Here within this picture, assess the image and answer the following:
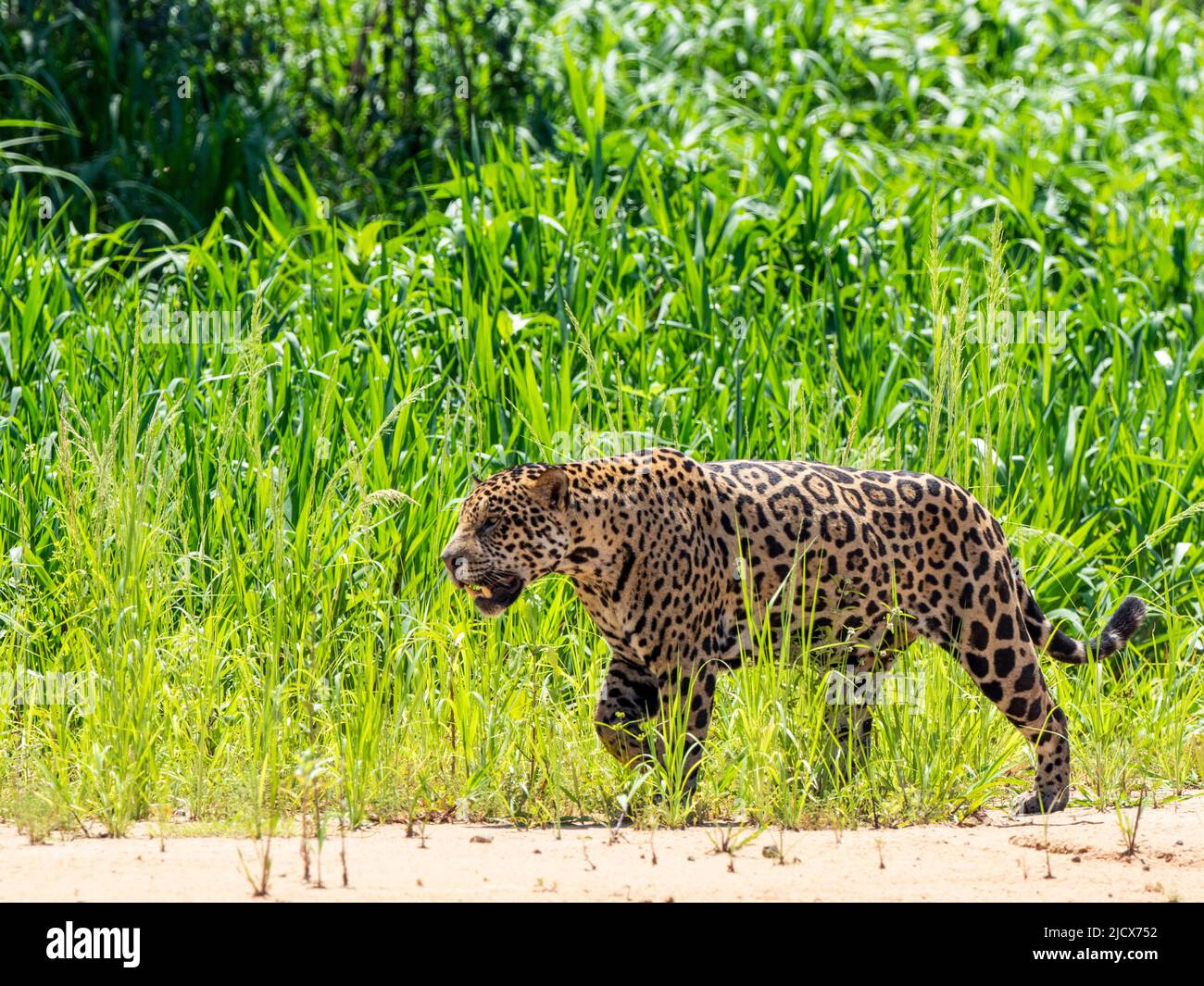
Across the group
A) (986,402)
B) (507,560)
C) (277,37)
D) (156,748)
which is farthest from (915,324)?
(277,37)

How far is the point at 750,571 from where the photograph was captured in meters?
4.71

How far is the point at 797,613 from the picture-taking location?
4773 millimetres

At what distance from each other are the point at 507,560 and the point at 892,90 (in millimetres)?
7083

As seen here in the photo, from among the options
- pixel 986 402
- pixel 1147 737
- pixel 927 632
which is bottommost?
pixel 1147 737

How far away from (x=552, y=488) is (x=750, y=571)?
634 millimetres

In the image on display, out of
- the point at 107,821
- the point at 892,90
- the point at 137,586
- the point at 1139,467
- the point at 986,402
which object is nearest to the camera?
the point at 107,821

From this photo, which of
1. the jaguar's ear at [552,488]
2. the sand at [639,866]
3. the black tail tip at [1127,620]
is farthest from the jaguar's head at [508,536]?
the black tail tip at [1127,620]

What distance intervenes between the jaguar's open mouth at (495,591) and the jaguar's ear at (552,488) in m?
0.22

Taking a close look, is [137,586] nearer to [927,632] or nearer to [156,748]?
[156,748]

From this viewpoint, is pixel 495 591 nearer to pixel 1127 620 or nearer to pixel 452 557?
pixel 452 557

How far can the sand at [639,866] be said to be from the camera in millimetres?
3674

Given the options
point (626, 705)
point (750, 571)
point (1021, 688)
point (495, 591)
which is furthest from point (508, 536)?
point (1021, 688)

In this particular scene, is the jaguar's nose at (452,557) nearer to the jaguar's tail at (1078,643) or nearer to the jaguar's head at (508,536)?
the jaguar's head at (508,536)

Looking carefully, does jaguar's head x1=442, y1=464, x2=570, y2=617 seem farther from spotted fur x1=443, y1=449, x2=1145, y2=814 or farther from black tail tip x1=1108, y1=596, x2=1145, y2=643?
black tail tip x1=1108, y1=596, x2=1145, y2=643
